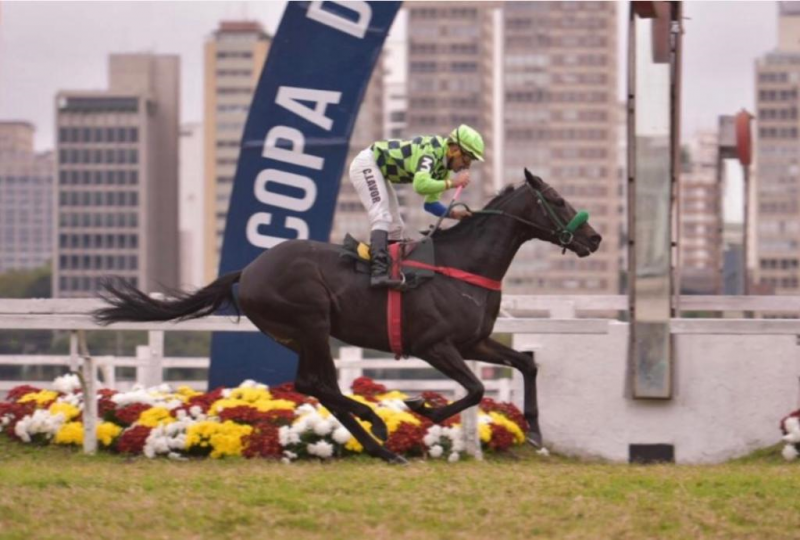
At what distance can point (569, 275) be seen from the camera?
515 feet

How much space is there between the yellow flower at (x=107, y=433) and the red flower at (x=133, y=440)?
11 centimetres

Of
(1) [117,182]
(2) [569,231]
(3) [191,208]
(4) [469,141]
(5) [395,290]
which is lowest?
(5) [395,290]

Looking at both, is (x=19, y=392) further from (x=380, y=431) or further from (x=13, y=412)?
(x=380, y=431)

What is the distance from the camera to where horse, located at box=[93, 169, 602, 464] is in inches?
371

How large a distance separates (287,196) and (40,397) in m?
2.64

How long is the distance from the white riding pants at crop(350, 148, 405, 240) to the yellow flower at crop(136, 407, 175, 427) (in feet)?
7.41

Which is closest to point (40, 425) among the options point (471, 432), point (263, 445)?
point (263, 445)

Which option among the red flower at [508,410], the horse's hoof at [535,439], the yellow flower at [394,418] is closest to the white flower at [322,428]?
the yellow flower at [394,418]

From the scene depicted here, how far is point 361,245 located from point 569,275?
14825 centimetres

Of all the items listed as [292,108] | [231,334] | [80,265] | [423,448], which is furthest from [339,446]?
[80,265]

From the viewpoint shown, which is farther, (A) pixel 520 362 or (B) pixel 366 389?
(B) pixel 366 389

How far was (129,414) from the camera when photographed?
11.1 metres

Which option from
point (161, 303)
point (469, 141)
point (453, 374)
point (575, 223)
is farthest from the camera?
point (161, 303)

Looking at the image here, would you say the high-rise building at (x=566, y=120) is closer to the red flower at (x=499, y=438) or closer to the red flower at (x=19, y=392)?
the red flower at (x=19, y=392)
